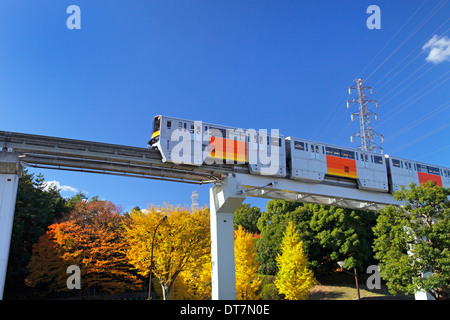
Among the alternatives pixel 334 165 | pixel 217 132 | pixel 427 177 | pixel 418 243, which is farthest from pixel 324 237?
pixel 217 132

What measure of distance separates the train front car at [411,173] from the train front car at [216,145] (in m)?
11.8

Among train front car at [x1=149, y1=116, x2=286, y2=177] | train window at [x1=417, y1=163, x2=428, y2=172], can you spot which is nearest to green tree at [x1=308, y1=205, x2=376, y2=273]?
train window at [x1=417, y1=163, x2=428, y2=172]

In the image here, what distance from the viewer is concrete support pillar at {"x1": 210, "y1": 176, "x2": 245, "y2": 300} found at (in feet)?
70.8

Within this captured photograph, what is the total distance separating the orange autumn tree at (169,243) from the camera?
2970 cm

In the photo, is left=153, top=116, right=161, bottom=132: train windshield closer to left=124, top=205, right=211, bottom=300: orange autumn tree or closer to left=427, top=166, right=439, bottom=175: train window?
left=124, top=205, right=211, bottom=300: orange autumn tree

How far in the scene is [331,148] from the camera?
27.9 meters

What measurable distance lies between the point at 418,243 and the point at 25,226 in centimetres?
3728

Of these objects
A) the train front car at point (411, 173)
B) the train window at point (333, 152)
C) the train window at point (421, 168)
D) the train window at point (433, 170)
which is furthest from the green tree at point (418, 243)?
the train window at point (433, 170)

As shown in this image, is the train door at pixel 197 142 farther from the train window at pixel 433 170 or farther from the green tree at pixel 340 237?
the green tree at pixel 340 237

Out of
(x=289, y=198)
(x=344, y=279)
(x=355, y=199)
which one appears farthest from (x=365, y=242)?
(x=289, y=198)

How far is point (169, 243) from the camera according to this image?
29703 millimetres

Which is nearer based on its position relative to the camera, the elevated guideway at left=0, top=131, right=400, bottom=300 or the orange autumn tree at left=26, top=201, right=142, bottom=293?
the elevated guideway at left=0, top=131, right=400, bottom=300

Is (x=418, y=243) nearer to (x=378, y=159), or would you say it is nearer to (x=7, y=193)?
(x=378, y=159)

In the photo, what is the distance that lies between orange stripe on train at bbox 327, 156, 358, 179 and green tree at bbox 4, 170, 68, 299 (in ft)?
100
